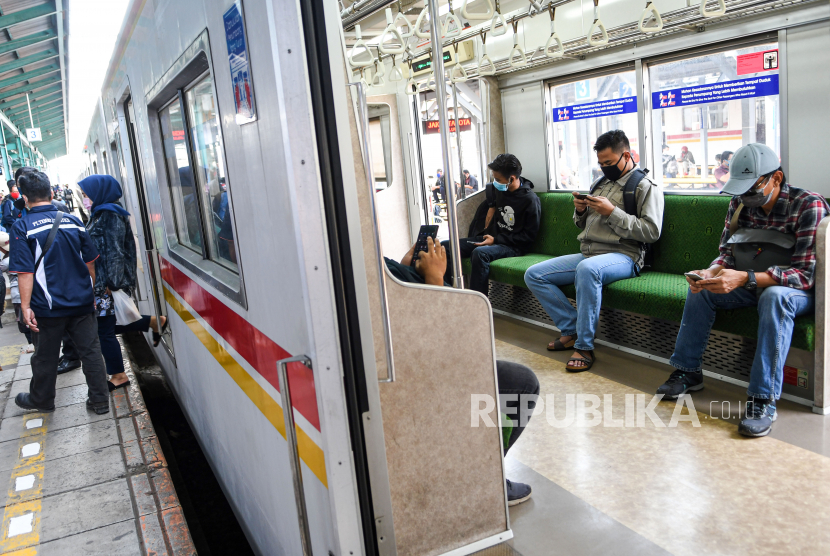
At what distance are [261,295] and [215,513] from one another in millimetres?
2503

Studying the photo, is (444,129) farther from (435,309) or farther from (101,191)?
(101,191)

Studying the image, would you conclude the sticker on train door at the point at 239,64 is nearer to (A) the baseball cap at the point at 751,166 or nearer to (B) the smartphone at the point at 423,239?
(B) the smartphone at the point at 423,239

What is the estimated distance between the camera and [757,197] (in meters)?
3.30

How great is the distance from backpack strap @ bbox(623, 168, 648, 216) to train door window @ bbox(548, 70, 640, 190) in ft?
3.58

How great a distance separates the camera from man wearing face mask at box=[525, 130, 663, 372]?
4.32 meters

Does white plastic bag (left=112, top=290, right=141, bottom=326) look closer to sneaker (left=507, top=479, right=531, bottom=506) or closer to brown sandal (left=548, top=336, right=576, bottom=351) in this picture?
brown sandal (left=548, top=336, right=576, bottom=351)

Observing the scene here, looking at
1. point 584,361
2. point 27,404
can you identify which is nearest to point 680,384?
point 584,361

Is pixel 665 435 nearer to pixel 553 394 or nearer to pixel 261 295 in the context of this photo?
pixel 553 394

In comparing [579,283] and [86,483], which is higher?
[579,283]

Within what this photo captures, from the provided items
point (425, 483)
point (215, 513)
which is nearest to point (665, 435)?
point (425, 483)

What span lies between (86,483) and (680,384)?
3.31 meters

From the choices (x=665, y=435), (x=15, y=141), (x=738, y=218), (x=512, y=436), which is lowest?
(x=665, y=435)

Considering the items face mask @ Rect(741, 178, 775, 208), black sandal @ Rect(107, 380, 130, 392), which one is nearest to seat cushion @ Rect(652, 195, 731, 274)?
face mask @ Rect(741, 178, 775, 208)

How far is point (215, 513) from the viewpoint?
3908mm
